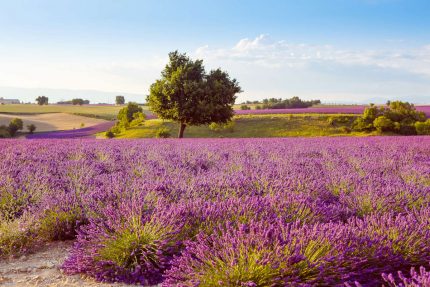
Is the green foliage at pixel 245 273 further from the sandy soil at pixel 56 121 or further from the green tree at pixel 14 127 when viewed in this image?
the sandy soil at pixel 56 121

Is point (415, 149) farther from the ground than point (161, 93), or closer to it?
closer to it

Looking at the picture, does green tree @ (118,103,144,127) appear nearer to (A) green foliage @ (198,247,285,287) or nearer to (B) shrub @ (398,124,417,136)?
(B) shrub @ (398,124,417,136)

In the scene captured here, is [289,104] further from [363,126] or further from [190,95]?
[190,95]

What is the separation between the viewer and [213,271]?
2898 millimetres

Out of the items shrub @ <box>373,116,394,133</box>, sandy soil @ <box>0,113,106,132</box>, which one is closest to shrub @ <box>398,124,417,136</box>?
shrub @ <box>373,116,394,133</box>

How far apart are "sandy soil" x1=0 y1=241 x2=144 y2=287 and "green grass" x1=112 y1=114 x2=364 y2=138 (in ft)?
103

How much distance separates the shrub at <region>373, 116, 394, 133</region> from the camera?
34609mm

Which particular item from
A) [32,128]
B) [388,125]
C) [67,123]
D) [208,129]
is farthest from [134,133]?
[67,123]

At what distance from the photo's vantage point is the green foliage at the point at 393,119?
34769 mm

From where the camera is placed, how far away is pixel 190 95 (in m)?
29.0

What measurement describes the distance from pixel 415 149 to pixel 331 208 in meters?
8.32

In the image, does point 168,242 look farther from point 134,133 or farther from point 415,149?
point 134,133

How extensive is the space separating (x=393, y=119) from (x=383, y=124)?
2694mm

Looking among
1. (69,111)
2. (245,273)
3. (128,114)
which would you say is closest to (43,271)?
(245,273)
